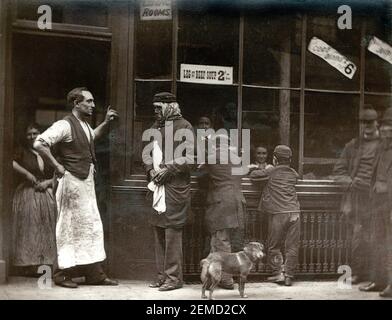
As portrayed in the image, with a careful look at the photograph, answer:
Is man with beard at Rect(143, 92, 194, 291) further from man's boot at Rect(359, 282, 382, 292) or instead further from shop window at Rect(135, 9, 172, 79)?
man's boot at Rect(359, 282, 382, 292)

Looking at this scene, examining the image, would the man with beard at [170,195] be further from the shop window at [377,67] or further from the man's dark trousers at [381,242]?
the shop window at [377,67]

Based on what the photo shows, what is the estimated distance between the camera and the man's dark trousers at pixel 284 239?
584cm

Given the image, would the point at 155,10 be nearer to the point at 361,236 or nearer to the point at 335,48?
the point at 335,48

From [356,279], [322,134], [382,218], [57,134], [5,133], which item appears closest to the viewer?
[57,134]

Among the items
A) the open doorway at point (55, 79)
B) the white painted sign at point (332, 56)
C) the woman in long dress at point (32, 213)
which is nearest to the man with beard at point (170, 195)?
the open doorway at point (55, 79)

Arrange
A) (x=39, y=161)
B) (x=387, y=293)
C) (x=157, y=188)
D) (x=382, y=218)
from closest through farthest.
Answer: (x=157, y=188) < (x=387, y=293) < (x=39, y=161) < (x=382, y=218)

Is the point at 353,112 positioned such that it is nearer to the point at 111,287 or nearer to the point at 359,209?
the point at 359,209

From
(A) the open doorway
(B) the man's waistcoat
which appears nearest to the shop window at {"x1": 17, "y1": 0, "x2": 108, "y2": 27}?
(A) the open doorway

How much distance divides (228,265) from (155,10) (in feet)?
8.97

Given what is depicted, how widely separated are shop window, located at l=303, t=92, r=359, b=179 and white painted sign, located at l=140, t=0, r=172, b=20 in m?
1.81

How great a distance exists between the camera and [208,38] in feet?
19.2

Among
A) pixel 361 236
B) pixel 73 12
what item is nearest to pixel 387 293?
pixel 361 236

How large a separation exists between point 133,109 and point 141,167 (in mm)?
616

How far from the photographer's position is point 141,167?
226 inches
